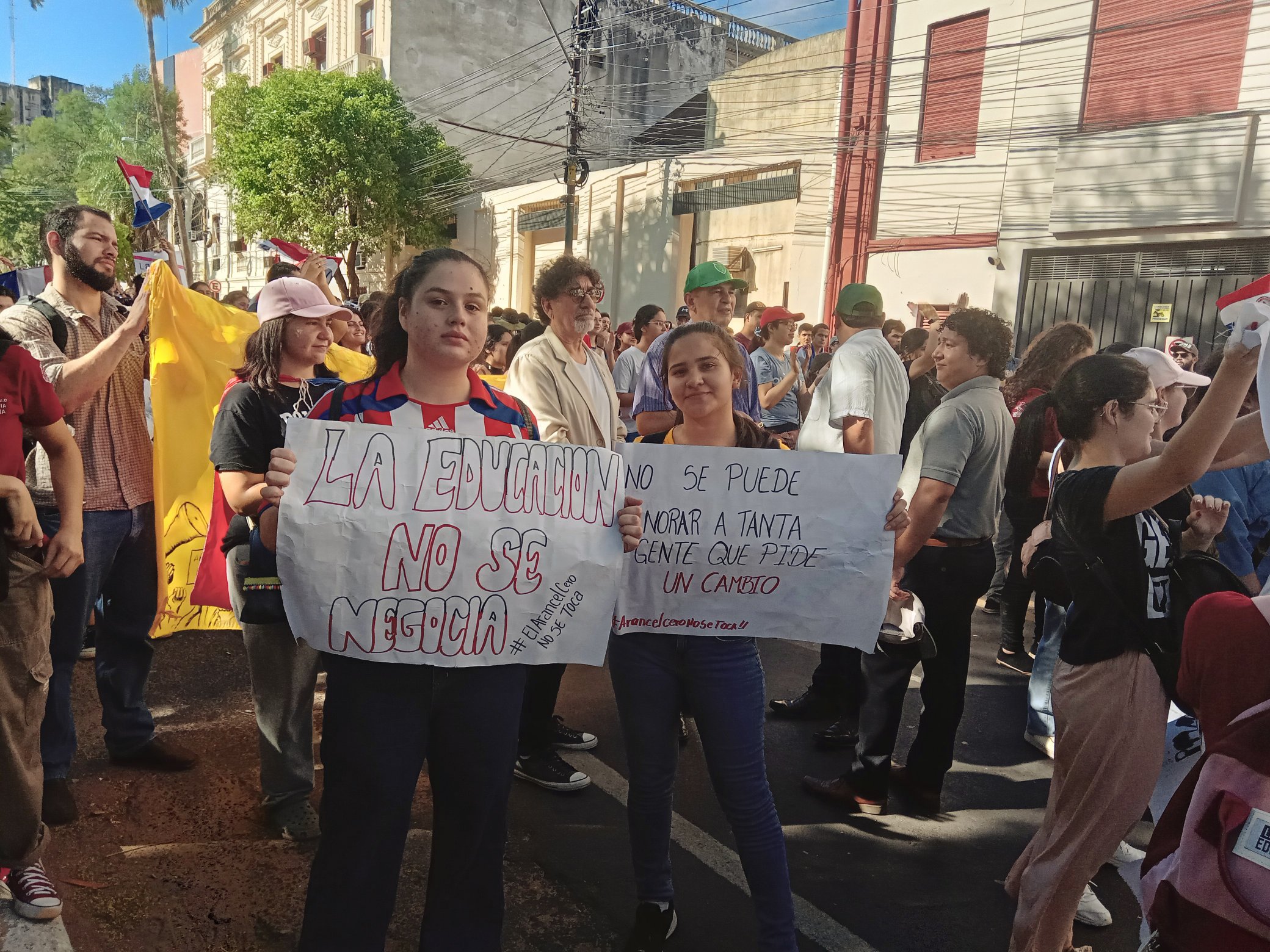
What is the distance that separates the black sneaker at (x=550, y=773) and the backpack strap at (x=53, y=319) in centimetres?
233

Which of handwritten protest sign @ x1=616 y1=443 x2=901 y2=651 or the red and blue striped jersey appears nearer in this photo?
the red and blue striped jersey

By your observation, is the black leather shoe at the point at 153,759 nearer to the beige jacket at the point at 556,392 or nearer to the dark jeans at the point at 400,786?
the dark jeans at the point at 400,786

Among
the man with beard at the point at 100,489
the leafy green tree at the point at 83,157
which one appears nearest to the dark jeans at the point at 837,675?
the man with beard at the point at 100,489

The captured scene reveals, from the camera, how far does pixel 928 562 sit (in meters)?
3.50

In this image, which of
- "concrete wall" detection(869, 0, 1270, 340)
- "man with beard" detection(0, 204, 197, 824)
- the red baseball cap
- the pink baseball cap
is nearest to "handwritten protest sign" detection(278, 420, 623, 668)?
the pink baseball cap

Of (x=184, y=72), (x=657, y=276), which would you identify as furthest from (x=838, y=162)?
(x=184, y=72)

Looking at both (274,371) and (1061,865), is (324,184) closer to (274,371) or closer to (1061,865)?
(274,371)

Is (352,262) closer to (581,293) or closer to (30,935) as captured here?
(581,293)

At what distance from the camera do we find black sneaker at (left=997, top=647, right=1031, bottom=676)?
17.8 feet

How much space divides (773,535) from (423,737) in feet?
3.65

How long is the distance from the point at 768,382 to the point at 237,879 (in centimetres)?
540

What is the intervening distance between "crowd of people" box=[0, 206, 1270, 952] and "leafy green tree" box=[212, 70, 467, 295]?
21.6 meters

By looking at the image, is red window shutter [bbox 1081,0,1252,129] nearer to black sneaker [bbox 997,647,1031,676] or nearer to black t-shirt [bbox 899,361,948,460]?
black t-shirt [bbox 899,361,948,460]

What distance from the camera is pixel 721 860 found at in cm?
317
